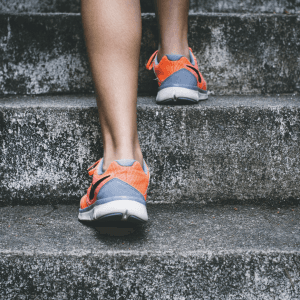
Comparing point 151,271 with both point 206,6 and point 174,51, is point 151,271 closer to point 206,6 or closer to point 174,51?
point 174,51

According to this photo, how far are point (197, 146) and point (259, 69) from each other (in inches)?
18.4

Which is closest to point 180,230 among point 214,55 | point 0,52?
point 214,55

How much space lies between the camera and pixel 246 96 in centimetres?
112

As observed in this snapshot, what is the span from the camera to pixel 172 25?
1.04 metres

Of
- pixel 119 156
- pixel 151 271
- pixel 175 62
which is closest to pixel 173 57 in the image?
pixel 175 62

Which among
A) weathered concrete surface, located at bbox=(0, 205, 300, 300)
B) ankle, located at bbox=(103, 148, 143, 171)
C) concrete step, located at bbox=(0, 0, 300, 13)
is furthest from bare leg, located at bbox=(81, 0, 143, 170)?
concrete step, located at bbox=(0, 0, 300, 13)

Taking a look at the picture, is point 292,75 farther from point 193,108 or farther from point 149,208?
point 149,208

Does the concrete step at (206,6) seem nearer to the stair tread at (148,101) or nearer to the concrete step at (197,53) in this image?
the concrete step at (197,53)

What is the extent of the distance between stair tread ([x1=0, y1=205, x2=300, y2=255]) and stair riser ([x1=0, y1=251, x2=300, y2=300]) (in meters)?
0.02

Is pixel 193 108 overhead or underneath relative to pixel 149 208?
overhead

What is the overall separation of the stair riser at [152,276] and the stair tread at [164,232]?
0.05ft

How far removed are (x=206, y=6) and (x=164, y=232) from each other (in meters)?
1.42

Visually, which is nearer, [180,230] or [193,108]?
[180,230]

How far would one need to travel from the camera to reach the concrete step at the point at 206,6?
1.60m
